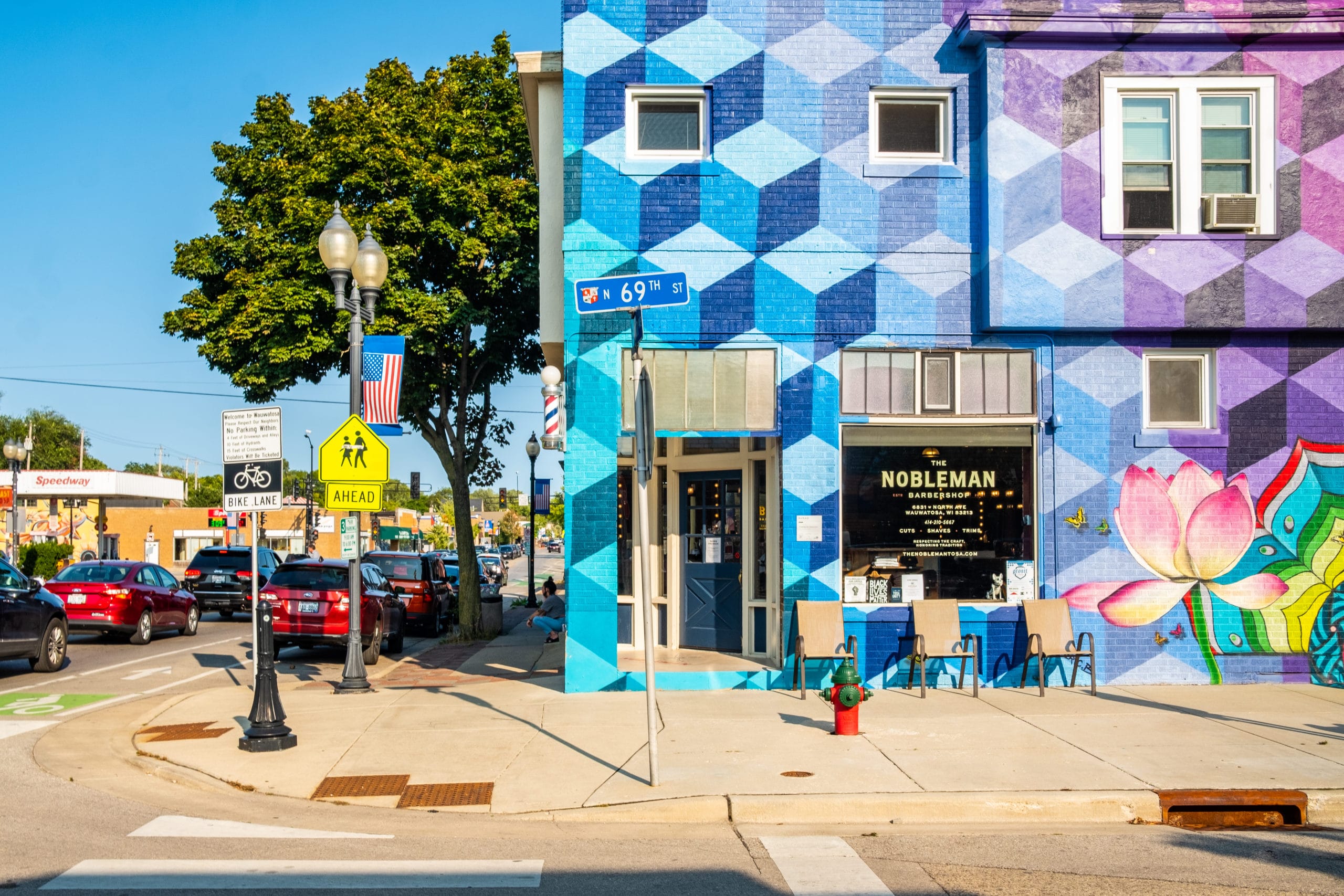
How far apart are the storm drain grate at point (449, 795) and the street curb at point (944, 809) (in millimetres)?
1845

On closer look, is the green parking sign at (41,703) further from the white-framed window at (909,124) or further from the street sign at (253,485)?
the white-framed window at (909,124)

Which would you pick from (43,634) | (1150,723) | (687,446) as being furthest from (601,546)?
(43,634)

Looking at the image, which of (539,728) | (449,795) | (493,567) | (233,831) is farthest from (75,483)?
(233,831)

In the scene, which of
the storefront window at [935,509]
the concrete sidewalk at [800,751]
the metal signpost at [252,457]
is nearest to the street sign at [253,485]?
the metal signpost at [252,457]

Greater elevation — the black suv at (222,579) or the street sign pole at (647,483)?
the street sign pole at (647,483)

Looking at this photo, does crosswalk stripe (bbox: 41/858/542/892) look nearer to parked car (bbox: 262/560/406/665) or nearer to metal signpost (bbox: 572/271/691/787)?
metal signpost (bbox: 572/271/691/787)

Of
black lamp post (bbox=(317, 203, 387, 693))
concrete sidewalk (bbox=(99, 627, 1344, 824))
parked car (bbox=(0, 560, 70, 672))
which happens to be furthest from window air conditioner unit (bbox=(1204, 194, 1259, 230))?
parked car (bbox=(0, 560, 70, 672))

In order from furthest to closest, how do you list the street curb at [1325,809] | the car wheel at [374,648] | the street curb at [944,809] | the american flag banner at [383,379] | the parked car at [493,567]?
1. the parked car at [493,567]
2. the car wheel at [374,648]
3. the american flag banner at [383,379]
4. the street curb at [1325,809]
5. the street curb at [944,809]

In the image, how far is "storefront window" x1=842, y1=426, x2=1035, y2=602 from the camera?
1265 centimetres

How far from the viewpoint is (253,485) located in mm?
13328

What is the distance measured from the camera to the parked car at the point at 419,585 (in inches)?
939

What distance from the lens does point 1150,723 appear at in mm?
10492

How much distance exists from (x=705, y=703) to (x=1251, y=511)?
6.45 m

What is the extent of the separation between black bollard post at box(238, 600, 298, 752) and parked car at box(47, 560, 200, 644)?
11468 millimetres
